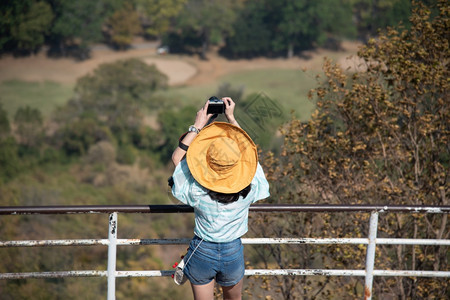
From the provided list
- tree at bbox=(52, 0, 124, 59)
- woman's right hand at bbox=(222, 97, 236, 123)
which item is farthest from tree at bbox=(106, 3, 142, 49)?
woman's right hand at bbox=(222, 97, 236, 123)

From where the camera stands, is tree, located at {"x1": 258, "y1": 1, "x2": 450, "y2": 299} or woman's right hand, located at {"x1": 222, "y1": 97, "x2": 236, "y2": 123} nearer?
woman's right hand, located at {"x1": 222, "y1": 97, "x2": 236, "y2": 123}

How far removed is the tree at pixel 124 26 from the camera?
72.0 metres

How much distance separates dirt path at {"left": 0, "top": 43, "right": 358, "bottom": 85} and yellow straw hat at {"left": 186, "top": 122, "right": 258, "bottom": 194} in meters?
62.4

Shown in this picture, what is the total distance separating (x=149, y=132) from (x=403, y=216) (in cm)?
4538

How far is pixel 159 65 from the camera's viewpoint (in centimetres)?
6856

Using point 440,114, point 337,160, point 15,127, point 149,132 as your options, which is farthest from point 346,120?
point 15,127

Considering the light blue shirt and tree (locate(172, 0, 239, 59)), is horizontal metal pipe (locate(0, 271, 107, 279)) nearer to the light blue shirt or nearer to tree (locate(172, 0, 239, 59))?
the light blue shirt

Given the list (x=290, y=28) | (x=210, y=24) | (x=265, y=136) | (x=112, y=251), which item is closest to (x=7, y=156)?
(x=210, y=24)

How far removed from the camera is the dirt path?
64.7 metres

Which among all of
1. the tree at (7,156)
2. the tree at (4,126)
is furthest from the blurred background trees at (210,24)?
the tree at (7,156)

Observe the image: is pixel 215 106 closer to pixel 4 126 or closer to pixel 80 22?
pixel 4 126

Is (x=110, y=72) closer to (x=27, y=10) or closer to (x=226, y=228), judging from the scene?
(x=27, y=10)

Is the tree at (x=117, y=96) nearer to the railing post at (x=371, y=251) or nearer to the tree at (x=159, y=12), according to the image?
the tree at (x=159, y=12)

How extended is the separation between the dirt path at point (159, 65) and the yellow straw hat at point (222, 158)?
62354 mm
